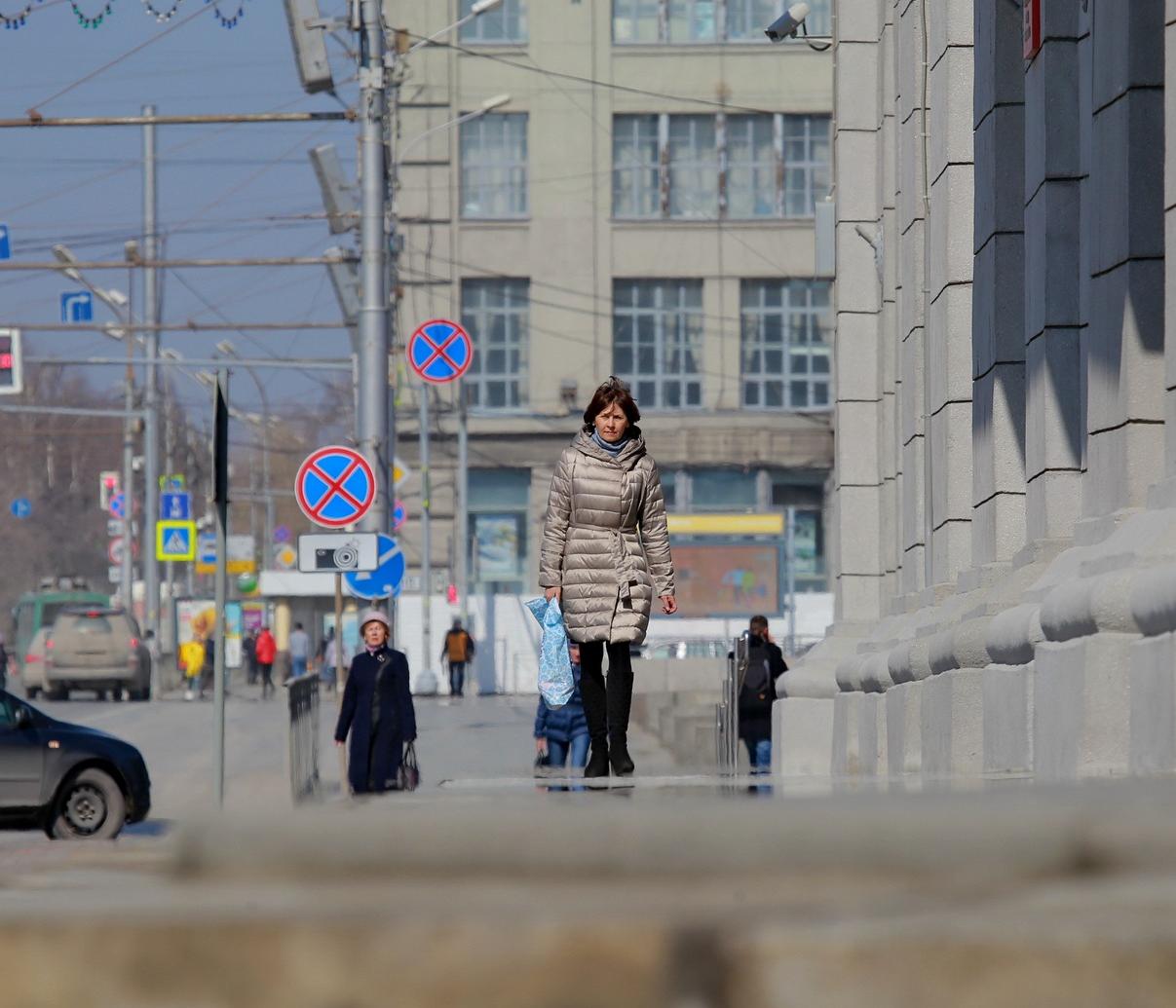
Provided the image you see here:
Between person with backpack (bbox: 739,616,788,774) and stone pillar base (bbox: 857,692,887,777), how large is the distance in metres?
5.85

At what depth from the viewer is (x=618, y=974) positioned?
1.62 m

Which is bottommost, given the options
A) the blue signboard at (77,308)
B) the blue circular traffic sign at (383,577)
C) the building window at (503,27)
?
the blue circular traffic sign at (383,577)

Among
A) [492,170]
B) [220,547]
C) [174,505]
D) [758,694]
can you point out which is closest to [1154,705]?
[220,547]

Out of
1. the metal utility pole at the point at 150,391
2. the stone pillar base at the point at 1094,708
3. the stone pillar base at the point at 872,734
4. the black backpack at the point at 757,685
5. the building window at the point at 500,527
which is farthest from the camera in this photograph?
the building window at the point at 500,527

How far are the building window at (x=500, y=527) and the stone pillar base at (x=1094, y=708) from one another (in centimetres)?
5042

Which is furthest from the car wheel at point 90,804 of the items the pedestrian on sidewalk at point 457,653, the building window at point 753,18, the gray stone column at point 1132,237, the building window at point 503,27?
the building window at point 753,18

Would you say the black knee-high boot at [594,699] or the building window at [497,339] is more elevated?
the building window at [497,339]

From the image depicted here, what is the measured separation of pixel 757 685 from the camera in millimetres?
22531

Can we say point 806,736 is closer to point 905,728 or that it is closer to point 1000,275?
point 905,728

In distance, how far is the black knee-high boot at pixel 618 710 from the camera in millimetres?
10586

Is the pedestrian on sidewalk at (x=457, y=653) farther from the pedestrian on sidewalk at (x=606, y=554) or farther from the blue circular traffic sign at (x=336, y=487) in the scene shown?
the pedestrian on sidewalk at (x=606, y=554)

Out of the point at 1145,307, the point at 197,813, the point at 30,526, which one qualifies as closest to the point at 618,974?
the point at 197,813

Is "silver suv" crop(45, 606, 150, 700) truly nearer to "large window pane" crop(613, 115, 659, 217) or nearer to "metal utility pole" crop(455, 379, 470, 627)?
"metal utility pole" crop(455, 379, 470, 627)

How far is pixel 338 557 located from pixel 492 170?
3799 cm
